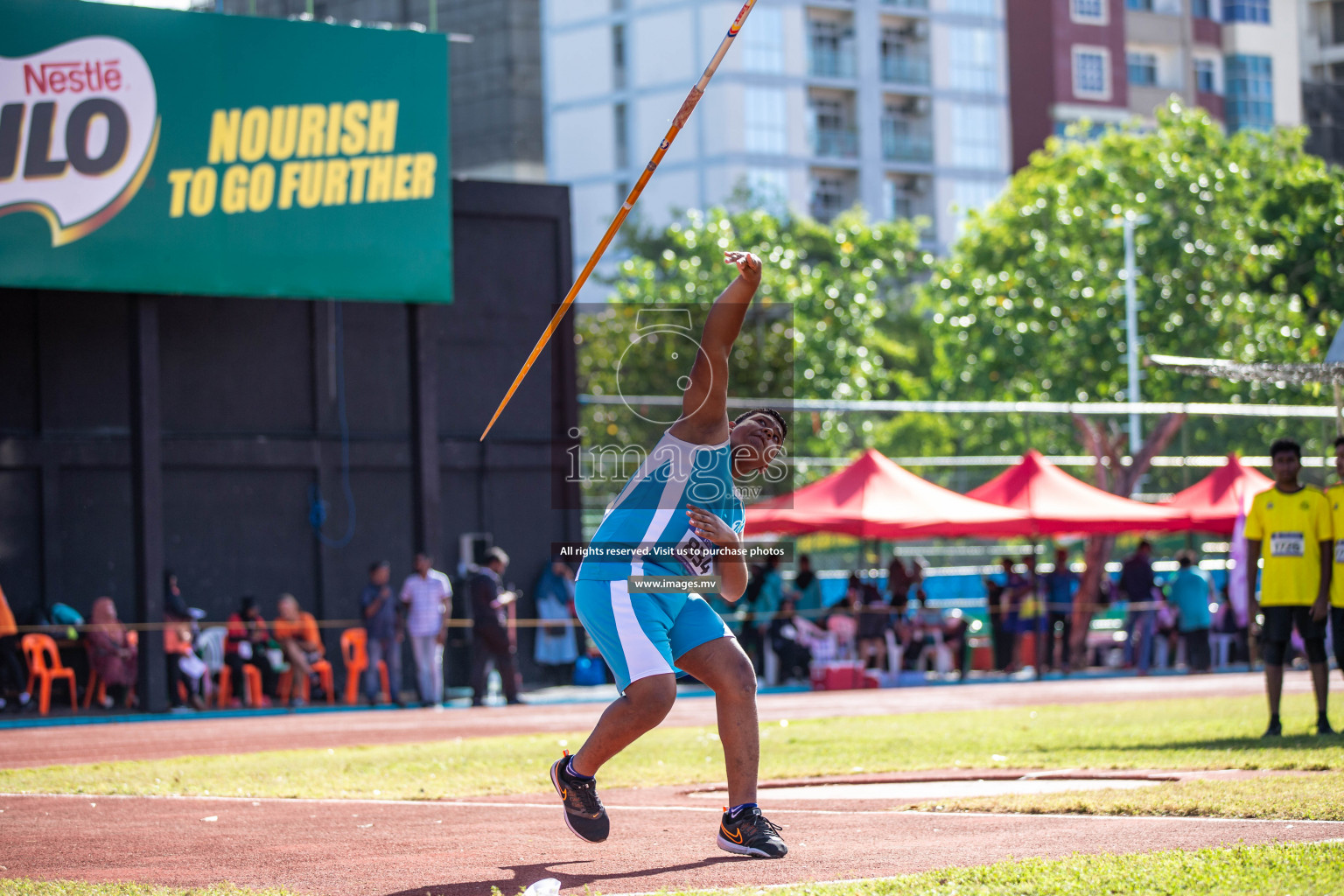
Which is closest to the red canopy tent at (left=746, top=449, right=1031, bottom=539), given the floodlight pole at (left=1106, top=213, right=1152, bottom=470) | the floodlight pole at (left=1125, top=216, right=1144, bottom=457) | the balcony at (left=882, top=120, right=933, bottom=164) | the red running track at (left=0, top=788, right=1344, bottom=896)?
the red running track at (left=0, top=788, right=1344, bottom=896)

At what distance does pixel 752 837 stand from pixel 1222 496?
837 inches

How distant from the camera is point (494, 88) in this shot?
55.0m

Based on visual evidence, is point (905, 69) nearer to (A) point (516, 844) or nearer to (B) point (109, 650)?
(B) point (109, 650)

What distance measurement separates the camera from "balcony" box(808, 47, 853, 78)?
231 feet

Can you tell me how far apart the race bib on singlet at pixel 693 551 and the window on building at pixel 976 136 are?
226ft

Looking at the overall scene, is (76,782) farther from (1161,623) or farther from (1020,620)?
(1161,623)

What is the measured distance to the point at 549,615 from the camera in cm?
2395

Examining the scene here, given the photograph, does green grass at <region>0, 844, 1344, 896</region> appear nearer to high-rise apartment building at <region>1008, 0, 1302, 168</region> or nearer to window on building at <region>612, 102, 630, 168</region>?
window on building at <region>612, 102, 630, 168</region>

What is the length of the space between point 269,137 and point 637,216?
4120 centimetres

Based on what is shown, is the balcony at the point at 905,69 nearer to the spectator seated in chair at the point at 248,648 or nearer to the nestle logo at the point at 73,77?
the nestle logo at the point at 73,77

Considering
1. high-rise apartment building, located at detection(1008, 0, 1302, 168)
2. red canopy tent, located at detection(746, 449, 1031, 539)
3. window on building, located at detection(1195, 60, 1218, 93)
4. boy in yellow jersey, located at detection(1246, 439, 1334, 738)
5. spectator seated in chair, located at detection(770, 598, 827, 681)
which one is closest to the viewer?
boy in yellow jersey, located at detection(1246, 439, 1334, 738)

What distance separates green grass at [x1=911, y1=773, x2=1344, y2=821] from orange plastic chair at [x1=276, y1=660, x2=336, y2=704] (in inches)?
537

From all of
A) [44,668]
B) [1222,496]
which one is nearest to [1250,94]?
[1222,496]

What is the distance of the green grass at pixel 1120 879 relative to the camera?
534 centimetres
